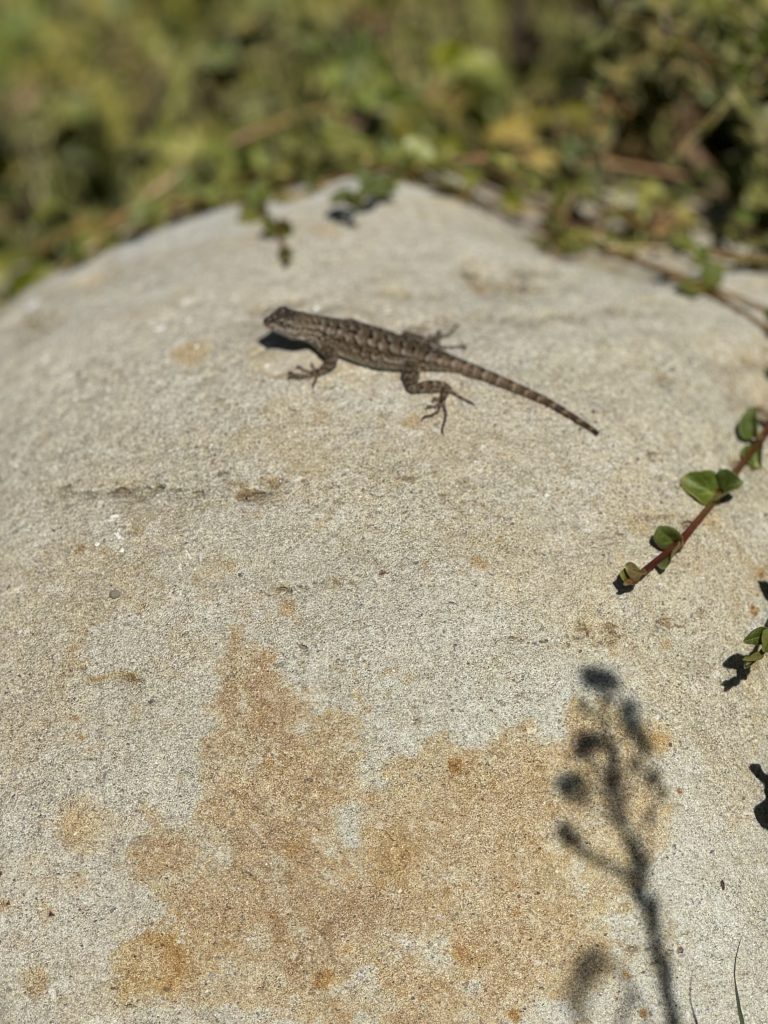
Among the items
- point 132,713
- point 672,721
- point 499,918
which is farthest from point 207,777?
point 672,721

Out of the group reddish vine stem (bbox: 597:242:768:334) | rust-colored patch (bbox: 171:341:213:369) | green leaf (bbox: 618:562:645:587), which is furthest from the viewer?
reddish vine stem (bbox: 597:242:768:334)

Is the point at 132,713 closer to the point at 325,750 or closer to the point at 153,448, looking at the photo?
the point at 325,750

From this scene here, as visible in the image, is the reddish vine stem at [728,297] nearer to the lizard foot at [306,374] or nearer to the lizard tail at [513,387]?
the lizard tail at [513,387]

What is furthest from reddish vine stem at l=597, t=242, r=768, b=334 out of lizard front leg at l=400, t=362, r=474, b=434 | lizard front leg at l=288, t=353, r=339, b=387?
lizard front leg at l=288, t=353, r=339, b=387

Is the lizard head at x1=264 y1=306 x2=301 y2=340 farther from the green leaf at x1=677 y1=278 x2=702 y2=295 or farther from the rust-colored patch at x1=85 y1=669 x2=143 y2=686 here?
the green leaf at x1=677 y1=278 x2=702 y2=295

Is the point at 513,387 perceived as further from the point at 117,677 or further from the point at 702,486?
the point at 117,677

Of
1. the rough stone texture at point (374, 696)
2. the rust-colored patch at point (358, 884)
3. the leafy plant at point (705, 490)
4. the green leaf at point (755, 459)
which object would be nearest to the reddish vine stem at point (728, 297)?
the rough stone texture at point (374, 696)

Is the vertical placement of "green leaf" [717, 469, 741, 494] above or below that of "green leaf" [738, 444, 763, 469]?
above
